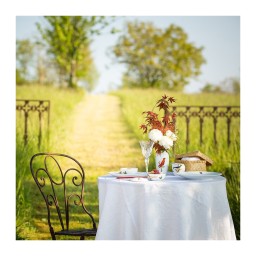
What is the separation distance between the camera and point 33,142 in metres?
6.47

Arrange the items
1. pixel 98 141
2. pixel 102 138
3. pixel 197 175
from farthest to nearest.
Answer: pixel 102 138 → pixel 98 141 → pixel 197 175

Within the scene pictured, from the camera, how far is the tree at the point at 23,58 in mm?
8852

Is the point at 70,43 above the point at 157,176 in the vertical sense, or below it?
above

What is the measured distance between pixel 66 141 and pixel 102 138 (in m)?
0.71

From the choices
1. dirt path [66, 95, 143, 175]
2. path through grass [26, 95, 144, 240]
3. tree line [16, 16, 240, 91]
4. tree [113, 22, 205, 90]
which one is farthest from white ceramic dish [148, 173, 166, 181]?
tree [113, 22, 205, 90]

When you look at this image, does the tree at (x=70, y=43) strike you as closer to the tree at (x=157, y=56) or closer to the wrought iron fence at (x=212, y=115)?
the tree at (x=157, y=56)

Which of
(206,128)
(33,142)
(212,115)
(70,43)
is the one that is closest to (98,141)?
(206,128)

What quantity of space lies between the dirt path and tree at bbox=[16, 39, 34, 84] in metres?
1.08

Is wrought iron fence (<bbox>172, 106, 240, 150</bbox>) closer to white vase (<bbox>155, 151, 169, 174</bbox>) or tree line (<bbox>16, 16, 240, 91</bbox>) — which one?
tree line (<bbox>16, 16, 240, 91</bbox>)

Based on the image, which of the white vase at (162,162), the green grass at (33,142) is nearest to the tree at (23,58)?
the green grass at (33,142)

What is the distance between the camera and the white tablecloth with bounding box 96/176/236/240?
317 cm

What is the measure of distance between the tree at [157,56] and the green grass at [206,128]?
48 centimetres

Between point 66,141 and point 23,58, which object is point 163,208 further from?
point 23,58
